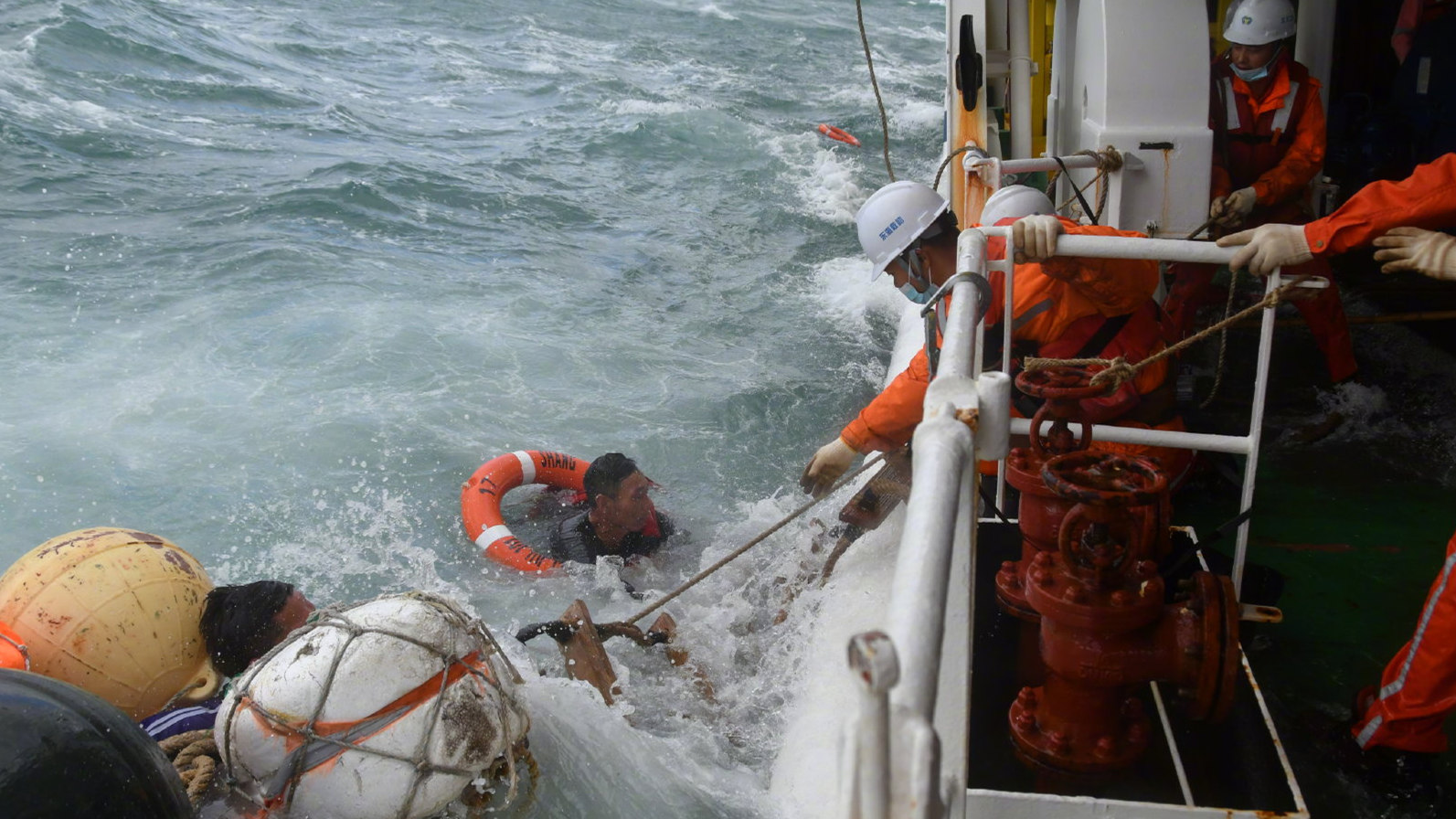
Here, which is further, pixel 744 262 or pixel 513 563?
pixel 744 262

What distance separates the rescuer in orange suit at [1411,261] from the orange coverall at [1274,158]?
2386 millimetres

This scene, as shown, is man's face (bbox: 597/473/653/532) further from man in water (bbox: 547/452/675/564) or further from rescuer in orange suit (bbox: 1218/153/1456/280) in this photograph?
rescuer in orange suit (bbox: 1218/153/1456/280)

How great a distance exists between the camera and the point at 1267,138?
4992 millimetres

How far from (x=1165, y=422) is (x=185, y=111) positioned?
14662 millimetres

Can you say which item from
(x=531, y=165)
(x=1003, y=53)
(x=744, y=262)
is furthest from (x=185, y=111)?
(x=1003, y=53)

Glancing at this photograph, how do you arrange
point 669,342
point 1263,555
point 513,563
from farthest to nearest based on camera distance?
point 669,342
point 513,563
point 1263,555

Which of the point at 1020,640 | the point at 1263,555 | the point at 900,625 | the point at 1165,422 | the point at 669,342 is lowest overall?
the point at 669,342

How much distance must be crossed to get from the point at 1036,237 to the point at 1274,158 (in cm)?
310

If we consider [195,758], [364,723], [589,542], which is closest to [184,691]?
[195,758]

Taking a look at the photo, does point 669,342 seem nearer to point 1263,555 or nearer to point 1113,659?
point 1263,555

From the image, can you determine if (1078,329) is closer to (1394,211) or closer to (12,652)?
(1394,211)

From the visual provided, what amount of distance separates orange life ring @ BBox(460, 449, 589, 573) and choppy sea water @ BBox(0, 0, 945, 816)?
16 centimetres

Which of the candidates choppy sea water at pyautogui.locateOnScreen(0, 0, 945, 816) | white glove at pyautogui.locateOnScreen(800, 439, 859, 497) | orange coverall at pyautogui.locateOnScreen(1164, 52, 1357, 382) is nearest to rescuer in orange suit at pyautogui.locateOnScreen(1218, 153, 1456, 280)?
white glove at pyautogui.locateOnScreen(800, 439, 859, 497)

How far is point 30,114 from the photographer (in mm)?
13250
